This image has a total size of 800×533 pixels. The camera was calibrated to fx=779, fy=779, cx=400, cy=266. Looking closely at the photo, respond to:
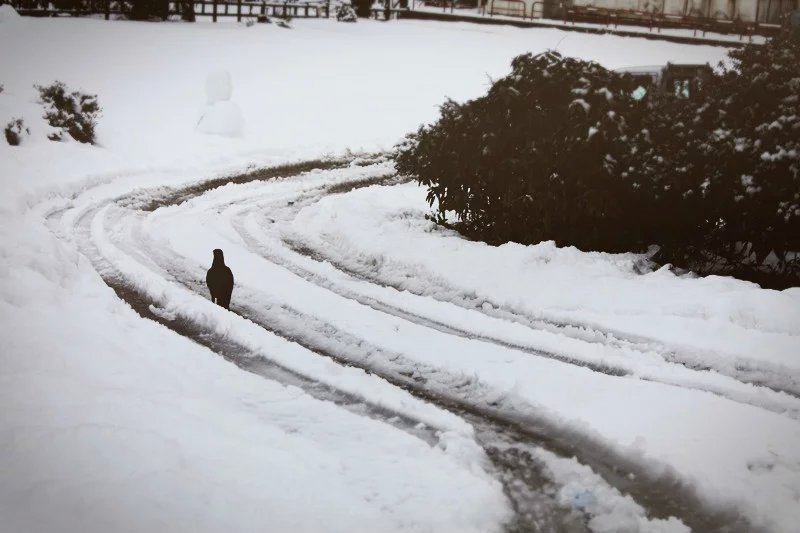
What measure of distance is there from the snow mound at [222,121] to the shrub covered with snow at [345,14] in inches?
965

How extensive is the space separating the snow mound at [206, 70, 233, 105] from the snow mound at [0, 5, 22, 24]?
13.0 meters

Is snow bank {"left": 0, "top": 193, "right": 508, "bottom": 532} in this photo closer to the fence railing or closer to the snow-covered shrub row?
the snow-covered shrub row

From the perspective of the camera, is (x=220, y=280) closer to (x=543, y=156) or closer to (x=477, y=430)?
(x=477, y=430)

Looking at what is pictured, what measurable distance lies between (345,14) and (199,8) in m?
7.96

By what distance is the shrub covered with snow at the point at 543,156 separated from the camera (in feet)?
34.5

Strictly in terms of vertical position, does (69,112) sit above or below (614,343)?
above

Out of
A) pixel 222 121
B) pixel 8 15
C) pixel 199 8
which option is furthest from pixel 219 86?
pixel 199 8

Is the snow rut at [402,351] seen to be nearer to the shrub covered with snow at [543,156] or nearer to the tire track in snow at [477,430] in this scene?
the tire track in snow at [477,430]

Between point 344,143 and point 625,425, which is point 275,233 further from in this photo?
point 344,143

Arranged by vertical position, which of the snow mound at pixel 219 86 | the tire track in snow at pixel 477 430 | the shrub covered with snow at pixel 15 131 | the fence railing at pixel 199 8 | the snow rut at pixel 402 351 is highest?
the fence railing at pixel 199 8

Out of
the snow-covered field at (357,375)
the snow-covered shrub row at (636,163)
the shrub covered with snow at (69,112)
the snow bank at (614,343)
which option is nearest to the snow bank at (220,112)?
the shrub covered with snow at (69,112)

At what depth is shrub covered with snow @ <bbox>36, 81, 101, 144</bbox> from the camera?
58.7 ft

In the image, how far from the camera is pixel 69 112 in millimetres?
18312

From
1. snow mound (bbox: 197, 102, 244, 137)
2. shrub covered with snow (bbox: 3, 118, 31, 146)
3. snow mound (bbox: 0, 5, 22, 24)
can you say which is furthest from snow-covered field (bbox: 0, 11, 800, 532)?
snow mound (bbox: 0, 5, 22, 24)
